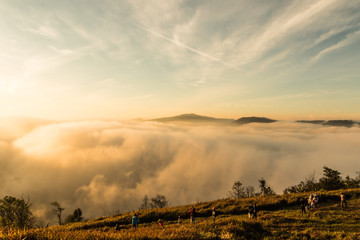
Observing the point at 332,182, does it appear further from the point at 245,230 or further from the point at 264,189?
the point at 245,230

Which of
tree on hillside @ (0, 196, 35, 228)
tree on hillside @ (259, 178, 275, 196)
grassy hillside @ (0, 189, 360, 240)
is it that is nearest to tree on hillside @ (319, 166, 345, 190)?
tree on hillside @ (259, 178, 275, 196)

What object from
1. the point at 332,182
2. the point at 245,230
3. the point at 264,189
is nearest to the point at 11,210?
the point at 245,230

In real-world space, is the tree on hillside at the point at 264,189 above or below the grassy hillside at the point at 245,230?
below

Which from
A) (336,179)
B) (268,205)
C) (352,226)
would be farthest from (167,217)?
(336,179)

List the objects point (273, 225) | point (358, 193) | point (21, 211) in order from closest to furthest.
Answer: point (273, 225)
point (358, 193)
point (21, 211)

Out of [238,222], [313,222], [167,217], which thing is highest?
[238,222]

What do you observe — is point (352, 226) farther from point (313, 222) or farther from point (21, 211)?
point (21, 211)

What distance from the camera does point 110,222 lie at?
2753cm

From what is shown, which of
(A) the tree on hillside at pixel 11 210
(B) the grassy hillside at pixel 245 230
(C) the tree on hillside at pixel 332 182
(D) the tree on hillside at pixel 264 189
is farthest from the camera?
(D) the tree on hillside at pixel 264 189

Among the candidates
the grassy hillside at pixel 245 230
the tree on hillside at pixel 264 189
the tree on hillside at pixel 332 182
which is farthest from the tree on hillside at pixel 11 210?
the tree on hillside at pixel 332 182

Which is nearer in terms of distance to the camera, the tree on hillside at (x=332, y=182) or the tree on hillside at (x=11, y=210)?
the tree on hillside at (x=11, y=210)

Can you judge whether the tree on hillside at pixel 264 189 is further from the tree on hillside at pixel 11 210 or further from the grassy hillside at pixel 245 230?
the tree on hillside at pixel 11 210

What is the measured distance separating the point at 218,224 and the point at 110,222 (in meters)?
19.9

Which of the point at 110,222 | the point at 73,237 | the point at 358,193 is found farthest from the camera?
the point at 358,193
